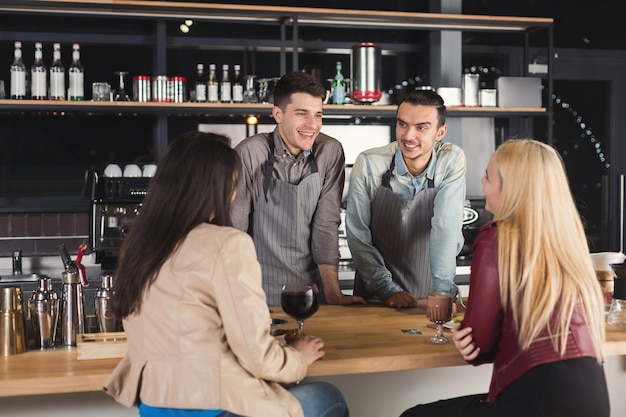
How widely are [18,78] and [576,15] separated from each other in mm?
3823

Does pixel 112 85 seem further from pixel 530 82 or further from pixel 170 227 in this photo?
pixel 170 227

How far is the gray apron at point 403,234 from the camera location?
3.11m

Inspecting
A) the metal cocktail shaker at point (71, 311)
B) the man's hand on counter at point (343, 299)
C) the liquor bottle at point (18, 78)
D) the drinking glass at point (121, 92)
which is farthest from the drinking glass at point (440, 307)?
the liquor bottle at point (18, 78)

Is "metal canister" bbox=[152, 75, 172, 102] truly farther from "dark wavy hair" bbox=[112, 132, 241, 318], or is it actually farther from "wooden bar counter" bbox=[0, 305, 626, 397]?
"dark wavy hair" bbox=[112, 132, 241, 318]

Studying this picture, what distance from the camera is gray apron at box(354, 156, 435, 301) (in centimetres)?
311

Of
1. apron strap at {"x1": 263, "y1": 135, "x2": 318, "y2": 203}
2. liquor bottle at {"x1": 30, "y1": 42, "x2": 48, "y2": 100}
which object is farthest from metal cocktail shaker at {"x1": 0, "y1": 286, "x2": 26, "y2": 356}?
liquor bottle at {"x1": 30, "y1": 42, "x2": 48, "y2": 100}

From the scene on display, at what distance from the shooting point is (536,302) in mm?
1843

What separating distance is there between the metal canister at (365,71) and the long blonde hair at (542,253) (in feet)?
9.48

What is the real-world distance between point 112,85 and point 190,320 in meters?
3.54

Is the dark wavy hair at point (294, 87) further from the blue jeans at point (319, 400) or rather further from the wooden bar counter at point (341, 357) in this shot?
the blue jeans at point (319, 400)

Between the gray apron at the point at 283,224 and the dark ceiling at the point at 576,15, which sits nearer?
the gray apron at the point at 283,224

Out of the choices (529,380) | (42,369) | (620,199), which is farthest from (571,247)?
(620,199)

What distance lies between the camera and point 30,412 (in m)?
2.17

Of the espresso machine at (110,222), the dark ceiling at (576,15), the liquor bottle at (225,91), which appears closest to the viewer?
the espresso machine at (110,222)
